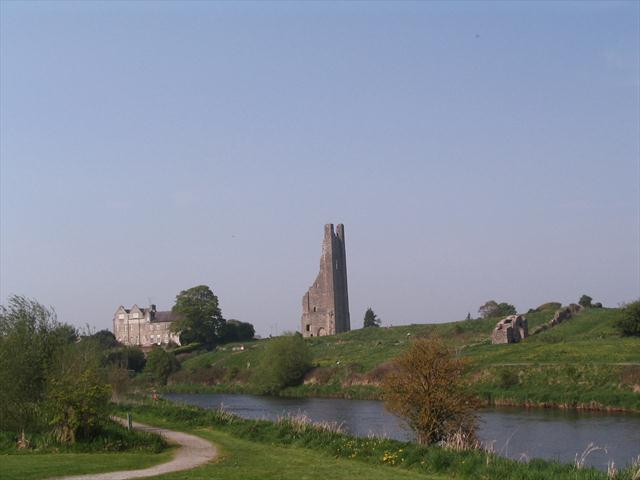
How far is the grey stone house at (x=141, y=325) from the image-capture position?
409ft

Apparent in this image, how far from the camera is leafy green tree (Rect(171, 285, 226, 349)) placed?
99.8 meters

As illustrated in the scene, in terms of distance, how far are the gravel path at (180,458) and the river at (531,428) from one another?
6.93 meters

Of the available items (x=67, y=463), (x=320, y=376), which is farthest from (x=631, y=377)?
(x=67, y=463)

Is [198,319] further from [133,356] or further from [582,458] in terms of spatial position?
[582,458]

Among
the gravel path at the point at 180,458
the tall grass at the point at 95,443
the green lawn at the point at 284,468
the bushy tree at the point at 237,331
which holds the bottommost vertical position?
the green lawn at the point at 284,468

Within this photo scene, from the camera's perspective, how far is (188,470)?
18.0 m

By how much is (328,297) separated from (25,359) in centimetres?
7769

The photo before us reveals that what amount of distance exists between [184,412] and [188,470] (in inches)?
518

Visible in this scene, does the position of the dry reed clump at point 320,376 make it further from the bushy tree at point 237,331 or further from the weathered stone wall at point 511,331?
the bushy tree at point 237,331

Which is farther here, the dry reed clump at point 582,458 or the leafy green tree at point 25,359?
the leafy green tree at point 25,359

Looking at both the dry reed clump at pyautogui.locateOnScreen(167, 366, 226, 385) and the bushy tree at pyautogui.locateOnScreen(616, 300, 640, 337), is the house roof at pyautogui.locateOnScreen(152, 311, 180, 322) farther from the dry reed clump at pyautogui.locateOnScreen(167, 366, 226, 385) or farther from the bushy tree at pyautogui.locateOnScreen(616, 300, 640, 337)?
the bushy tree at pyautogui.locateOnScreen(616, 300, 640, 337)

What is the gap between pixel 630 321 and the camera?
56.5m

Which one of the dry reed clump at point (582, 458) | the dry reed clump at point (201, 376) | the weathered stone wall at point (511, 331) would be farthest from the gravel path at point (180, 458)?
the dry reed clump at point (201, 376)

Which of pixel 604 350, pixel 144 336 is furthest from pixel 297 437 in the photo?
pixel 144 336
